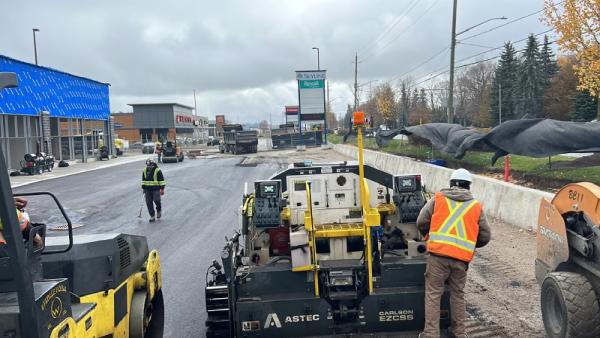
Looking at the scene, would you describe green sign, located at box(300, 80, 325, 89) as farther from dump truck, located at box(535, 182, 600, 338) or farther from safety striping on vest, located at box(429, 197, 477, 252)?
safety striping on vest, located at box(429, 197, 477, 252)

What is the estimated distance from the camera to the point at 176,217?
14.8 meters

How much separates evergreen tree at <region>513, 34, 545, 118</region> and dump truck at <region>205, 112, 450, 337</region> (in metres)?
62.5

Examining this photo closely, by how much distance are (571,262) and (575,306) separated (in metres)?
0.60

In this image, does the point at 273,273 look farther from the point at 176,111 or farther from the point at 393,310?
the point at 176,111

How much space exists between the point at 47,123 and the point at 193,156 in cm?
1453

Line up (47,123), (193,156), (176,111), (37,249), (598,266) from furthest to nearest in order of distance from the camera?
(176,111) → (193,156) → (47,123) → (598,266) → (37,249)

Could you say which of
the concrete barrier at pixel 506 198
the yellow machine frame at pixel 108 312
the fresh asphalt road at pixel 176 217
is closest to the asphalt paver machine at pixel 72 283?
the yellow machine frame at pixel 108 312

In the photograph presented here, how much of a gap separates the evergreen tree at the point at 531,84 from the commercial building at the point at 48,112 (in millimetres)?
47153

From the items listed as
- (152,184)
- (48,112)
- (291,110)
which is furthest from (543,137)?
(291,110)

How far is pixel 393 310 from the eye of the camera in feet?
17.3

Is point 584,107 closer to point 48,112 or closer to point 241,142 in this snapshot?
point 241,142

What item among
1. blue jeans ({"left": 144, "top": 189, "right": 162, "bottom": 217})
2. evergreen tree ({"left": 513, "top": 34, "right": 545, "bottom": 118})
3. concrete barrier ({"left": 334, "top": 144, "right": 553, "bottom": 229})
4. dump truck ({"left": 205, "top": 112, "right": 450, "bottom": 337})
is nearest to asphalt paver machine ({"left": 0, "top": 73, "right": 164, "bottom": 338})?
dump truck ({"left": 205, "top": 112, "right": 450, "bottom": 337})

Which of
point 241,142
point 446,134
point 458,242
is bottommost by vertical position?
point 241,142

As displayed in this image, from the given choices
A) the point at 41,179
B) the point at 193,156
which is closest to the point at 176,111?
the point at 193,156
